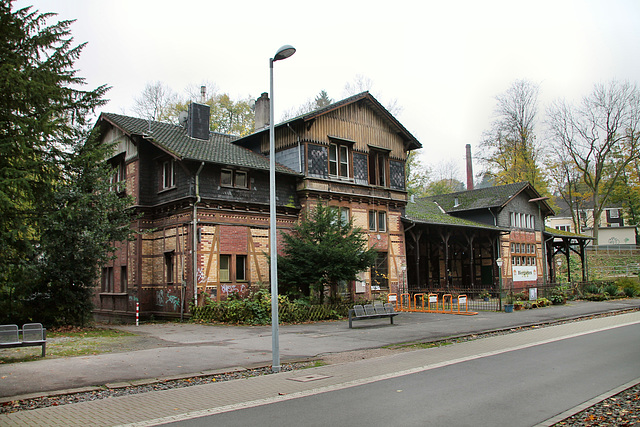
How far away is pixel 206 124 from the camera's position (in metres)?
28.0

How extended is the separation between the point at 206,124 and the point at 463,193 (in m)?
25.3

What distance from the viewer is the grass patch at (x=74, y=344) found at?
1235 centimetres

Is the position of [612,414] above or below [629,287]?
below

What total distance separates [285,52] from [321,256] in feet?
39.1

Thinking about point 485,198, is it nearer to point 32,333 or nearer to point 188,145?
point 188,145

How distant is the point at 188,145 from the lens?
24.8m

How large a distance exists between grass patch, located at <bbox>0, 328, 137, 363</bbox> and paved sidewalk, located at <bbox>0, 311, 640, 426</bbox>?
5.18 m

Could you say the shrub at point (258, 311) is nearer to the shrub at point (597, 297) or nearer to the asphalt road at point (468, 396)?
the asphalt road at point (468, 396)

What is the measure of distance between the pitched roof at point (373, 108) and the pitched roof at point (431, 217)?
4.61 metres

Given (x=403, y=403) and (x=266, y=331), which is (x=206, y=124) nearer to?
(x=266, y=331)

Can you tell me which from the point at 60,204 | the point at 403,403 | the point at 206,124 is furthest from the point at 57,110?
the point at 206,124

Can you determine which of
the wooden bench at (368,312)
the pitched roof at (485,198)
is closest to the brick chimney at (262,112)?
the wooden bench at (368,312)

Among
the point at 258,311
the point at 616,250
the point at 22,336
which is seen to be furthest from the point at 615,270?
the point at 22,336

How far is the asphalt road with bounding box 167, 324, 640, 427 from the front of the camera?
6758 millimetres
